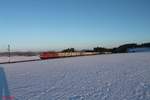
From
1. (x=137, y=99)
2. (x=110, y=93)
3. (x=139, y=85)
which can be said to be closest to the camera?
(x=137, y=99)

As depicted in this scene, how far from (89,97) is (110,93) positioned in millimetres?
976

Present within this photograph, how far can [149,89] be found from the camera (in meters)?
8.12

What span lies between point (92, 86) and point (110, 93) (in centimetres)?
155

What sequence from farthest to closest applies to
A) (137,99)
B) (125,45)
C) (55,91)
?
1. (125,45)
2. (55,91)
3. (137,99)

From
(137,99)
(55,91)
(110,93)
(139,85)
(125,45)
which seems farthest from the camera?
(125,45)

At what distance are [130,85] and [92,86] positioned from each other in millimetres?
1714

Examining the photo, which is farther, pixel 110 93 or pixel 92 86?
pixel 92 86

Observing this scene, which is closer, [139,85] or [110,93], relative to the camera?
[110,93]

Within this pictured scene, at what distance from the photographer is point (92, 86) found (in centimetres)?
912

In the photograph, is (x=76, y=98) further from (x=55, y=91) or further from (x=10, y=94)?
(x=10, y=94)

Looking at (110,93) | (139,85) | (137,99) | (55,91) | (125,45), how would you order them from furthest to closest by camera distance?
1. (125,45)
2. (139,85)
3. (55,91)
4. (110,93)
5. (137,99)

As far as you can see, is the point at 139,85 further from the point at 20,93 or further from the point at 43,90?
the point at 20,93

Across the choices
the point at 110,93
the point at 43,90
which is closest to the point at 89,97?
the point at 110,93

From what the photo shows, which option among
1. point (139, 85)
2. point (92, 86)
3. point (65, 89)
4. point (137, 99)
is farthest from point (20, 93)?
point (139, 85)
